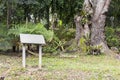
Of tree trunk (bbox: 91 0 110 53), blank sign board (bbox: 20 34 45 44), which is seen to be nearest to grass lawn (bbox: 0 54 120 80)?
blank sign board (bbox: 20 34 45 44)

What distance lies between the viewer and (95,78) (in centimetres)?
745

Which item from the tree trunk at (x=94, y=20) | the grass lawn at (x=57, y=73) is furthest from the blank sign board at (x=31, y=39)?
the tree trunk at (x=94, y=20)

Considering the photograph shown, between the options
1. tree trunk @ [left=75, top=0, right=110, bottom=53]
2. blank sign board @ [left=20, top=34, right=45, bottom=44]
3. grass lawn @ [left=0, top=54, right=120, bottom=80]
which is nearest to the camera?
grass lawn @ [left=0, top=54, right=120, bottom=80]

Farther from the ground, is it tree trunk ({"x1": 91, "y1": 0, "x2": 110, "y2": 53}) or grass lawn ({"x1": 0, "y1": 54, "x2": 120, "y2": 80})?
tree trunk ({"x1": 91, "y1": 0, "x2": 110, "y2": 53})

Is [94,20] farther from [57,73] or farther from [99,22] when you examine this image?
[57,73]

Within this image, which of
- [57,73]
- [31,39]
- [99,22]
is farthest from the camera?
[99,22]

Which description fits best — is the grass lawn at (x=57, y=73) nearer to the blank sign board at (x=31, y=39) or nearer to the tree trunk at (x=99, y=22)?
the blank sign board at (x=31, y=39)

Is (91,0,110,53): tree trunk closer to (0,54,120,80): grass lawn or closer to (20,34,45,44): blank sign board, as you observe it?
(0,54,120,80): grass lawn

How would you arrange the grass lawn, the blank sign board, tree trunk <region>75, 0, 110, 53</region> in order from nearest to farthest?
the grass lawn, the blank sign board, tree trunk <region>75, 0, 110, 53</region>

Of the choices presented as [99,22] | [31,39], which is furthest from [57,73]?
[99,22]

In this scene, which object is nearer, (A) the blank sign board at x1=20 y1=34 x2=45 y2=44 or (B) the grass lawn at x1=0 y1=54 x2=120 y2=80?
(B) the grass lawn at x1=0 y1=54 x2=120 y2=80

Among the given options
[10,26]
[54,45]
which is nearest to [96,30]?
[54,45]

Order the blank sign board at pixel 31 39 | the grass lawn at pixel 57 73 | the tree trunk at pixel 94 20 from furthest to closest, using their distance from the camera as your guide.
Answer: the tree trunk at pixel 94 20, the blank sign board at pixel 31 39, the grass lawn at pixel 57 73

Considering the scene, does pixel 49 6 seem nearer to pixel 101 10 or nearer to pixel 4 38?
pixel 101 10
